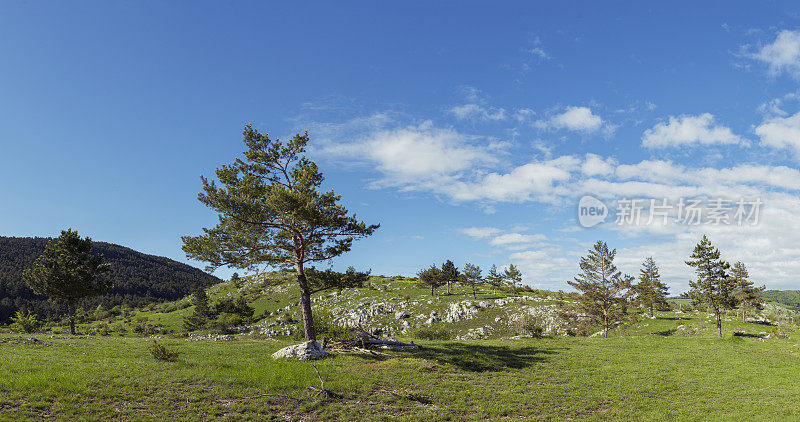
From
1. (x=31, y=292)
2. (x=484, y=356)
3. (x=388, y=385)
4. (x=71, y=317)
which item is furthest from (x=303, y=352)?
(x=31, y=292)

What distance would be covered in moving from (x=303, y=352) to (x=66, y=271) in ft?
153

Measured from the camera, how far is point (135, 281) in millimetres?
185500

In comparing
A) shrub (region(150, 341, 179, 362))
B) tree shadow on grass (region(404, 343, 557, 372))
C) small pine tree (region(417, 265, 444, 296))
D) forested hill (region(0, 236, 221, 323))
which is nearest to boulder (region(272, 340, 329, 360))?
shrub (region(150, 341, 179, 362))

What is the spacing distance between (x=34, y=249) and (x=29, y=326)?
20399cm

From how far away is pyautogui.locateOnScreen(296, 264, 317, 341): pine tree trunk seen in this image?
25156mm

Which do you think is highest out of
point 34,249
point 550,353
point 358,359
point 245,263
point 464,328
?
point 34,249

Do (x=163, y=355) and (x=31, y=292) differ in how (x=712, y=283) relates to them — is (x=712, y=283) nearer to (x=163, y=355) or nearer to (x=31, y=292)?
(x=163, y=355)

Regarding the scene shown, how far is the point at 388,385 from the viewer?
18203mm

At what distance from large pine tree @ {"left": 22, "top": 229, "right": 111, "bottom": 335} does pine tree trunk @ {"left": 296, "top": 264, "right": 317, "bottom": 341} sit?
42680 mm

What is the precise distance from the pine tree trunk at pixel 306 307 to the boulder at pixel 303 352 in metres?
1.04

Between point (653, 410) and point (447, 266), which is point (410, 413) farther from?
point (447, 266)

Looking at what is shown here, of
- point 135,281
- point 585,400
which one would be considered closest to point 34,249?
point 135,281

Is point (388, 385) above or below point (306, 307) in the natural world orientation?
below

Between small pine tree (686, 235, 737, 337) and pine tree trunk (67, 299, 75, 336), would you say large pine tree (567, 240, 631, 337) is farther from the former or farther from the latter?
pine tree trunk (67, 299, 75, 336)
